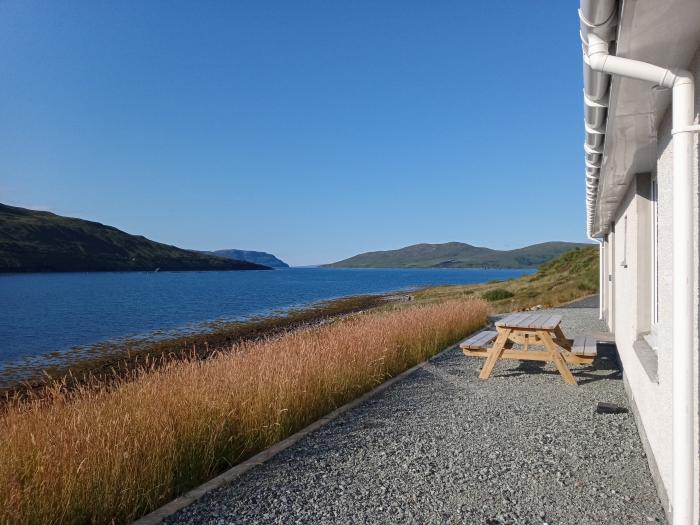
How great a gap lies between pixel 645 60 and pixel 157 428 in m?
3.94

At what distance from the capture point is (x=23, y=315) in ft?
102

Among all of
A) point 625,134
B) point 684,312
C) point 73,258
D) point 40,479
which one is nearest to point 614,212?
point 625,134

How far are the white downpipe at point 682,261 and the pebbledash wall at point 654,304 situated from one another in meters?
0.03

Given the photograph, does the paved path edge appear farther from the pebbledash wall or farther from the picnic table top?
the pebbledash wall

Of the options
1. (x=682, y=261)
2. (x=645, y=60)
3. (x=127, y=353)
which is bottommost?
(x=127, y=353)

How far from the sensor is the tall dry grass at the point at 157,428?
3254mm

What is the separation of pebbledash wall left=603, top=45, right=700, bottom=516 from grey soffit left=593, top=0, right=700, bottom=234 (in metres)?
0.11

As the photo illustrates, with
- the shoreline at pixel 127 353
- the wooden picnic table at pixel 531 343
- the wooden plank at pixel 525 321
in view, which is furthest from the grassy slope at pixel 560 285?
the wooden picnic table at pixel 531 343

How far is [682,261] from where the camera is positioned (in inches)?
96.0

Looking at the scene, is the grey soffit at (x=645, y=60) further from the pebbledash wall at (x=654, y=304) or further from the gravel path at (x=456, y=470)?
the gravel path at (x=456, y=470)

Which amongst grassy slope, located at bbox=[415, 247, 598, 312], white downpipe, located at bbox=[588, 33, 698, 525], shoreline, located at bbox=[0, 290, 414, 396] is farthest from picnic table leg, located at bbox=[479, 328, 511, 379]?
grassy slope, located at bbox=[415, 247, 598, 312]

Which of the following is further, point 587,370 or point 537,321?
point 587,370

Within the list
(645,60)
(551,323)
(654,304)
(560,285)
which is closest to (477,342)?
(551,323)

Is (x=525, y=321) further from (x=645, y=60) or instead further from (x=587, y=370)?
(x=645, y=60)
